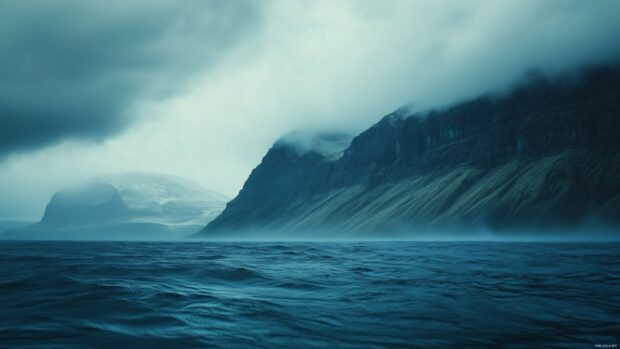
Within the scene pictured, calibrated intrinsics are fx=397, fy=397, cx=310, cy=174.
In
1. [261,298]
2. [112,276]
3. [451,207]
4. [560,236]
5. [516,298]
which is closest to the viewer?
[516,298]

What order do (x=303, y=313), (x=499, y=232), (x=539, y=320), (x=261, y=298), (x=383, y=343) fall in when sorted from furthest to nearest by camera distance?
(x=499, y=232)
(x=261, y=298)
(x=303, y=313)
(x=539, y=320)
(x=383, y=343)

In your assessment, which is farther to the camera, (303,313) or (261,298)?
(261,298)

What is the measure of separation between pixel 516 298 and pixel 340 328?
907 cm

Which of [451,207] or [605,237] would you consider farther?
[451,207]

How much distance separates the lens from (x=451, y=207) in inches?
7598

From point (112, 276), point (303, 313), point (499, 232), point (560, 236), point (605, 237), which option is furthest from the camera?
point (499, 232)

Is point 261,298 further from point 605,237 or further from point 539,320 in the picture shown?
point 605,237

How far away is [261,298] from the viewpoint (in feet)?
60.7

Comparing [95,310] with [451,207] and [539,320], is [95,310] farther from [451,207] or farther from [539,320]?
[451,207]

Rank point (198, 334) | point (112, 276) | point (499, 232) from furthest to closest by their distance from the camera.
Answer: point (499, 232)
point (112, 276)
point (198, 334)

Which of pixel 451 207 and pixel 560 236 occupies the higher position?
pixel 451 207

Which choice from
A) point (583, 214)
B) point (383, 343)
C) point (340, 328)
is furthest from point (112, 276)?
point (583, 214)

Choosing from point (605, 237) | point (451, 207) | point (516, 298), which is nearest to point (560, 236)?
point (605, 237)

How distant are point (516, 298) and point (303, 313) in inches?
368
